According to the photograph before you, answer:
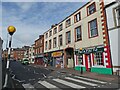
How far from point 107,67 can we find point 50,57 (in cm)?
2039

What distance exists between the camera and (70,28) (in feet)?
82.0

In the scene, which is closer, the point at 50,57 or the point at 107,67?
the point at 107,67

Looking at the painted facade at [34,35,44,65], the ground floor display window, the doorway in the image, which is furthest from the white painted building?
the painted facade at [34,35,44,65]

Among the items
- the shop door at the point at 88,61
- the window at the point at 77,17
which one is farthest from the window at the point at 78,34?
the shop door at the point at 88,61

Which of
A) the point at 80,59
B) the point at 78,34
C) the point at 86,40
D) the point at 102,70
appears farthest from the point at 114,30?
the point at 78,34

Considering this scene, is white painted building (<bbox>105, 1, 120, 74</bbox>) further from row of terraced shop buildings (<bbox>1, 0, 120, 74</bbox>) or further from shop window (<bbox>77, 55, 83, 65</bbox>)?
shop window (<bbox>77, 55, 83, 65</bbox>)

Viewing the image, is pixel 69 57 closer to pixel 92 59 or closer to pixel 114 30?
pixel 92 59

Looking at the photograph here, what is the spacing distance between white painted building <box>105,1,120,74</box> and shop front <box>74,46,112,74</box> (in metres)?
1.15

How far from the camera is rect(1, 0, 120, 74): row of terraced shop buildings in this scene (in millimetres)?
15156

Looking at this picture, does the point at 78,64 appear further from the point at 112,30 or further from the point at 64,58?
the point at 112,30

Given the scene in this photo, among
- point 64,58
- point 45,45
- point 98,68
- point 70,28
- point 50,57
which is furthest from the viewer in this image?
point 45,45

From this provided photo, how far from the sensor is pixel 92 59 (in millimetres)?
18156

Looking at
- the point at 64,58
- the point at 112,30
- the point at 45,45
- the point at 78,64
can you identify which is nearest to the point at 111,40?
the point at 112,30

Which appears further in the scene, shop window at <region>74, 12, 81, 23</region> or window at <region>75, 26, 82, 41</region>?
shop window at <region>74, 12, 81, 23</region>
